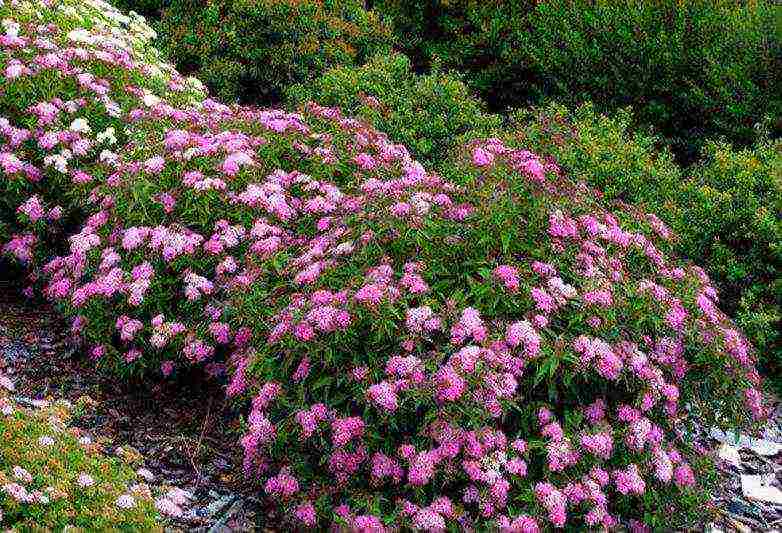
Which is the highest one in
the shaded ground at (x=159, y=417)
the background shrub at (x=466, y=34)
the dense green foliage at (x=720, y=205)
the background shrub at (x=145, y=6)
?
the dense green foliage at (x=720, y=205)

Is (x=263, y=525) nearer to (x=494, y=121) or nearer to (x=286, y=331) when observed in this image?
(x=286, y=331)

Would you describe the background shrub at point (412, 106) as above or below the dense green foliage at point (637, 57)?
below

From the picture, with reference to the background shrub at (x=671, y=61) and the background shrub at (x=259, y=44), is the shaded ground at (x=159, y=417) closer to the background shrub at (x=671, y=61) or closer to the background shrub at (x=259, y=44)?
the background shrub at (x=259, y=44)

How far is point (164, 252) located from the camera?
4637mm

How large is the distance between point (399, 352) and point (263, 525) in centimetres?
95

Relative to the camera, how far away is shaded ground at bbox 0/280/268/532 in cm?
417

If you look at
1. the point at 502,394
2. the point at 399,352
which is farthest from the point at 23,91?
the point at 502,394

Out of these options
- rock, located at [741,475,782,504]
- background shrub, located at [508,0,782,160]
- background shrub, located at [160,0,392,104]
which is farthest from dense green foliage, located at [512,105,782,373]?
background shrub, located at [160,0,392,104]

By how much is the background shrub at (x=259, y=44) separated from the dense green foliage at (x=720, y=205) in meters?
3.29

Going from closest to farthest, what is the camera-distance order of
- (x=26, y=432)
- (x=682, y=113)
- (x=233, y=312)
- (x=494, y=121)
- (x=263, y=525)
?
1. (x=26, y=432)
2. (x=263, y=525)
3. (x=233, y=312)
4. (x=494, y=121)
5. (x=682, y=113)

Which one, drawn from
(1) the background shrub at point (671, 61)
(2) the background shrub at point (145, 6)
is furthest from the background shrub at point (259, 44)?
(1) the background shrub at point (671, 61)

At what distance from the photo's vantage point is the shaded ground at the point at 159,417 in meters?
4.17

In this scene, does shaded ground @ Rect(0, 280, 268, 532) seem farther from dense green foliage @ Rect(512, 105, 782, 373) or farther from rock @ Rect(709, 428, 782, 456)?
rock @ Rect(709, 428, 782, 456)

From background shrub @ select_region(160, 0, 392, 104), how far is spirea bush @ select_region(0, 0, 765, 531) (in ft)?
12.8
